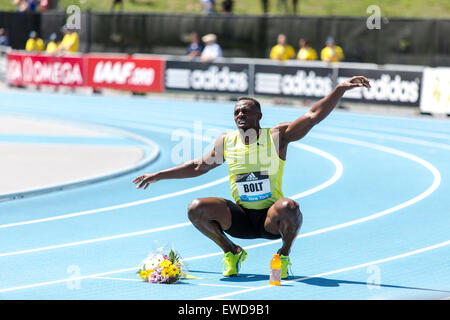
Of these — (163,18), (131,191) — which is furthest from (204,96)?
(131,191)

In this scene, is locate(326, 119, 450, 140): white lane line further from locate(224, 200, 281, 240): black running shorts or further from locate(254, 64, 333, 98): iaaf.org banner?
locate(224, 200, 281, 240): black running shorts

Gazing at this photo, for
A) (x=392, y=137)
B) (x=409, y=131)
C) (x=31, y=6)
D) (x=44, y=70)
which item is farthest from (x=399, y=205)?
(x=31, y=6)

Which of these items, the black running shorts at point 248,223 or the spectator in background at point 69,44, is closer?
the black running shorts at point 248,223

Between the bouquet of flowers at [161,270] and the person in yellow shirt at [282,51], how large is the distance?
19.1 metres

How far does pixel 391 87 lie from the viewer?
2273 cm

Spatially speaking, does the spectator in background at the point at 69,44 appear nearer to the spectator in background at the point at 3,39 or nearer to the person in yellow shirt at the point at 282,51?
the spectator in background at the point at 3,39

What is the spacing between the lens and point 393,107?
23156 mm

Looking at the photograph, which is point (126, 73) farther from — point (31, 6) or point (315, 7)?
point (315, 7)

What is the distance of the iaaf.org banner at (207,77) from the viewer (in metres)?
26.0

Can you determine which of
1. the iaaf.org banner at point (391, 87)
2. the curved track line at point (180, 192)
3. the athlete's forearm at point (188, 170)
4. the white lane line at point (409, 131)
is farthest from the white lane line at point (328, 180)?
the iaaf.org banner at point (391, 87)

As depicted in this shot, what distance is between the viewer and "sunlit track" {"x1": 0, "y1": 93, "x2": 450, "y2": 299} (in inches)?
292

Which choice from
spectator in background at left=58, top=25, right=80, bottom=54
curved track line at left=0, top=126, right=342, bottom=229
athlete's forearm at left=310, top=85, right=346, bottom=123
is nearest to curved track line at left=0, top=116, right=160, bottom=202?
curved track line at left=0, top=126, right=342, bottom=229

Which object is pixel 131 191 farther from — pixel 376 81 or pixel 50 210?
pixel 376 81

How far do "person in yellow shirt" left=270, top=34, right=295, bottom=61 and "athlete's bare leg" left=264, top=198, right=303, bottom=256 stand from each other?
1903 cm
